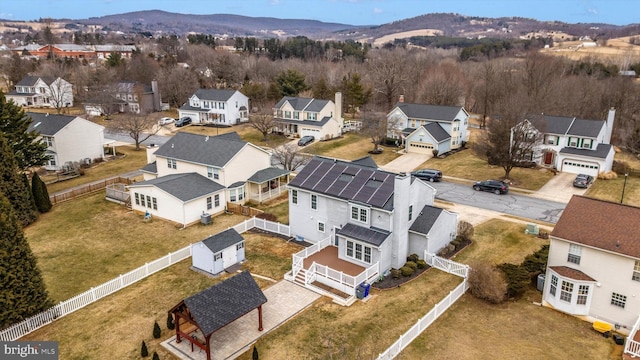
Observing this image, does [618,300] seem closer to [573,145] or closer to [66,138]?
[573,145]

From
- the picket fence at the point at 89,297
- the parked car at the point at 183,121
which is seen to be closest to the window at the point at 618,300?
the picket fence at the point at 89,297

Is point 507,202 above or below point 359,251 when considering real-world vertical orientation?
below

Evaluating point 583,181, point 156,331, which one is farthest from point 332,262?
point 583,181

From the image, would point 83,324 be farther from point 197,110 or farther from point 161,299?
point 197,110

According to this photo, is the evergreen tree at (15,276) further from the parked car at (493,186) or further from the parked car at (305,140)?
the parked car at (305,140)

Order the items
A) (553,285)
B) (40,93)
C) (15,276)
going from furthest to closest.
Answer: (40,93), (553,285), (15,276)

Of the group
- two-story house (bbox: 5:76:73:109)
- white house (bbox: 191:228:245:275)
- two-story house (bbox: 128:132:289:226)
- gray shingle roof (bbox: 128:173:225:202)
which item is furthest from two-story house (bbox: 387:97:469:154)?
two-story house (bbox: 5:76:73:109)
